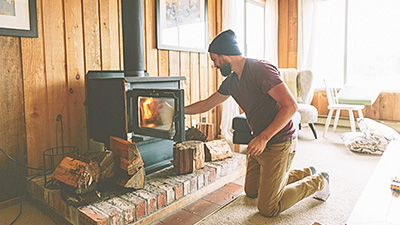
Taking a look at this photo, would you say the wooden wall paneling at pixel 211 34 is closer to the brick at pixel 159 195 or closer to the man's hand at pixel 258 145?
the brick at pixel 159 195

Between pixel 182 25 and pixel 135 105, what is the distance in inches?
68.6

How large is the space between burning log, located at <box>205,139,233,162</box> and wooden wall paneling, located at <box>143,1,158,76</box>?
3.53ft

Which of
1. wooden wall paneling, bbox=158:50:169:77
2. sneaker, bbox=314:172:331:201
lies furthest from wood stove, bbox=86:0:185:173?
sneaker, bbox=314:172:331:201

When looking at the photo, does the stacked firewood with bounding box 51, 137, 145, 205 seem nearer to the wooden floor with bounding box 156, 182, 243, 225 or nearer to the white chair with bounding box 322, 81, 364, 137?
the wooden floor with bounding box 156, 182, 243, 225

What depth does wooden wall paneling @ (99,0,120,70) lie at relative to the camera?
273 cm

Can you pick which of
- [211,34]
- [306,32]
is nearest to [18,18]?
[211,34]

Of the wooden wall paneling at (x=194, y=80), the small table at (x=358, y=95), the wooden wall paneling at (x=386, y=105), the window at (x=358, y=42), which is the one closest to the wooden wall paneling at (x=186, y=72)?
the wooden wall paneling at (x=194, y=80)

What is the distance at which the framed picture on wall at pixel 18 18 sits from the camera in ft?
6.95

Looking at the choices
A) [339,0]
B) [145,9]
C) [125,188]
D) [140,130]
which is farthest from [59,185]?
[339,0]

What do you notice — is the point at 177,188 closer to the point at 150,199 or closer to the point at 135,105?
the point at 150,199

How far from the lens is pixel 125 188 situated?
2.01 m

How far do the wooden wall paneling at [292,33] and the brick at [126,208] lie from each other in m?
4.72

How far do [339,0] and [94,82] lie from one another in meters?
4.68

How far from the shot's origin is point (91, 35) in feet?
8.66
